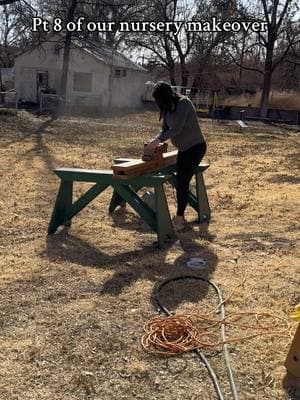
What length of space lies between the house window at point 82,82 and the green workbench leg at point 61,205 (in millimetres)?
29614

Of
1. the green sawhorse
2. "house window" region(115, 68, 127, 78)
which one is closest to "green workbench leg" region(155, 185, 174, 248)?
the green sawhorse

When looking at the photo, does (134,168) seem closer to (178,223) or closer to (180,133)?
(180,133)

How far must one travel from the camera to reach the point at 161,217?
4992mm

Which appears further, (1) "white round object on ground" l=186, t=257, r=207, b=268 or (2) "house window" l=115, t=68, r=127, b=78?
(2) "house window" l=115, t=68, r=127, b=78

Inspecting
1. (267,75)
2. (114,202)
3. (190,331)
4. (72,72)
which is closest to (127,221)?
(114,202)

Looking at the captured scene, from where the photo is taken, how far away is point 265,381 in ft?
8.82

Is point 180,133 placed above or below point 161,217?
above

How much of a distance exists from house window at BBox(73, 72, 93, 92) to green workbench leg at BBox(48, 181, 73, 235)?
97.2 ft

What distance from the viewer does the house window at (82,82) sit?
33750 millimetres

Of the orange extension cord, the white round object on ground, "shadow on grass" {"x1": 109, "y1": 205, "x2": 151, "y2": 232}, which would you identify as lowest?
"shadow on grass" {"x1": 109, "y1": 205, "x2": 151, "y2": 232}

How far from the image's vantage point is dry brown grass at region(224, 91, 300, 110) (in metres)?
34.8

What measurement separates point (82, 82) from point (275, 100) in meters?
13.8

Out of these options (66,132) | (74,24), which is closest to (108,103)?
(74,24)

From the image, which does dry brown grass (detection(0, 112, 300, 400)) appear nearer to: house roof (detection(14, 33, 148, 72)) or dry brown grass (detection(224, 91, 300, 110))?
house roof (detection(14, 33, 148, 72))
